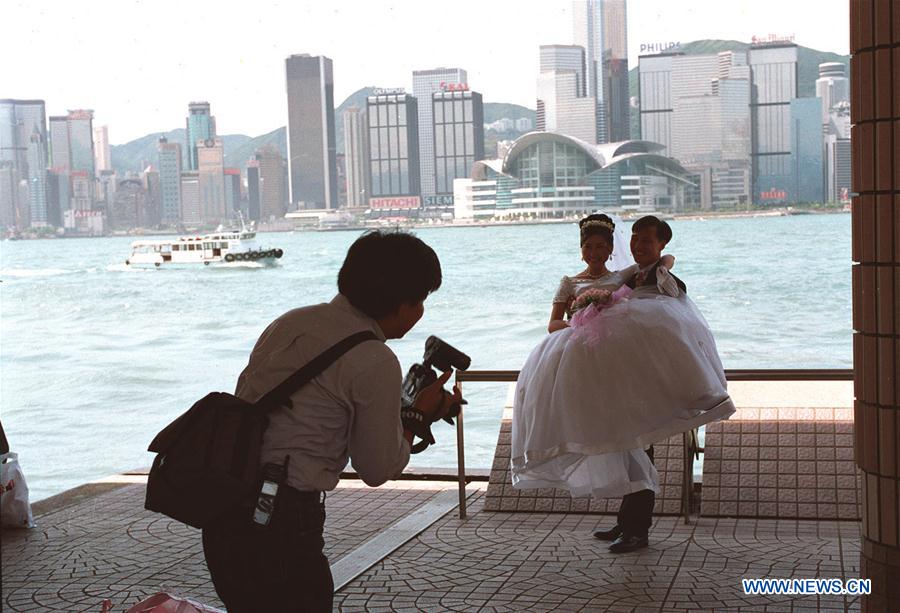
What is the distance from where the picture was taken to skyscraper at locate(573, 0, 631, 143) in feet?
149

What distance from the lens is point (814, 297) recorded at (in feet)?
128

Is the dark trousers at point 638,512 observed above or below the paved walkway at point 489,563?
above

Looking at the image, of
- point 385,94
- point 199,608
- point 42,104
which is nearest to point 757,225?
point 385,94

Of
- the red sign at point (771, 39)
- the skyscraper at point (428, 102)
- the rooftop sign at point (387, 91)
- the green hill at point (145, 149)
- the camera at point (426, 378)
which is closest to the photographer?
the camera at point (426, 378)

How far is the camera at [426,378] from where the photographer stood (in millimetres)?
1974

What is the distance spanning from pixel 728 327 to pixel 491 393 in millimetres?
14124

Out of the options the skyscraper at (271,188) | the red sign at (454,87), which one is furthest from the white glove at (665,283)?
the red sign at (454,87)

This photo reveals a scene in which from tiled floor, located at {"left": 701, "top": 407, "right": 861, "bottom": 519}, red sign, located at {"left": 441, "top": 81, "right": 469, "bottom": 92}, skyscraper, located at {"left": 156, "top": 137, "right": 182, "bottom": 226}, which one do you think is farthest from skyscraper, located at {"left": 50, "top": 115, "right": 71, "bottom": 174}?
tiled floor, located at {"left": 701, "top": 407, "right": 861, "bottom": 519}

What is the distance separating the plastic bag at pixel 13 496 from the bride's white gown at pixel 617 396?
2242 millimetres

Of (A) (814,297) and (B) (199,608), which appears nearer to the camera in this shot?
(B) (199,608)

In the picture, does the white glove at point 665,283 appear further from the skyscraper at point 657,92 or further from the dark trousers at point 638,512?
the skyscraper at point 657,92

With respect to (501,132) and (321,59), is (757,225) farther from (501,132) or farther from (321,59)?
(321,59)

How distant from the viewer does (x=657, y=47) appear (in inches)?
1946

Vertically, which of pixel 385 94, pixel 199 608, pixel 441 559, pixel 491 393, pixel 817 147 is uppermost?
pixel 385 94
